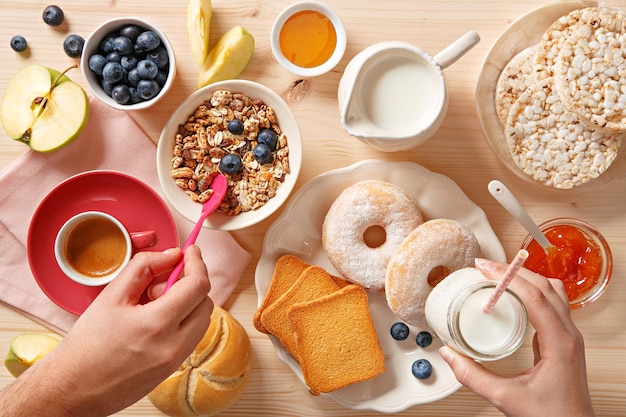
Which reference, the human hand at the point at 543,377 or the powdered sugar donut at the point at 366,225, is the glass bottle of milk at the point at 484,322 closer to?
the human hand at the point at 543,377

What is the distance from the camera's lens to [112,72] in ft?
4.26

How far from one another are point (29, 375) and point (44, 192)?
44 centimetres

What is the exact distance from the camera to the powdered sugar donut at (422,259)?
1290 mm

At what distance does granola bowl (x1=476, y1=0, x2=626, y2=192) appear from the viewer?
1332mm

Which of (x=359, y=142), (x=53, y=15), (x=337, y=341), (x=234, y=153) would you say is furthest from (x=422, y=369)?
(x=53, y=15)

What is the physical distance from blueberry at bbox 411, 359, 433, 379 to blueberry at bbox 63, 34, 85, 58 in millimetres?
1005

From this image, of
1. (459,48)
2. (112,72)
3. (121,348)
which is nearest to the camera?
(121,348)

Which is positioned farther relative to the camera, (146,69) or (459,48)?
(146,69)

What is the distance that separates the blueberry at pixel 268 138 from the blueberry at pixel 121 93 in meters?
0.28

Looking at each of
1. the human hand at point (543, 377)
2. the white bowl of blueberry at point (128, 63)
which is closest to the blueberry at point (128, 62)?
the white bowl of blueberry at point (128, 63)

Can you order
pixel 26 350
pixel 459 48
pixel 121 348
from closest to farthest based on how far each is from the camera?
pixel 121 348 < pixel 459 48 < pixel 26 350

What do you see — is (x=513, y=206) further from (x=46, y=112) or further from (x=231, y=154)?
(x=46, y=112)

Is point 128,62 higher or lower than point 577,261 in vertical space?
higher

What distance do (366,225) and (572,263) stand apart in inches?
18.0
